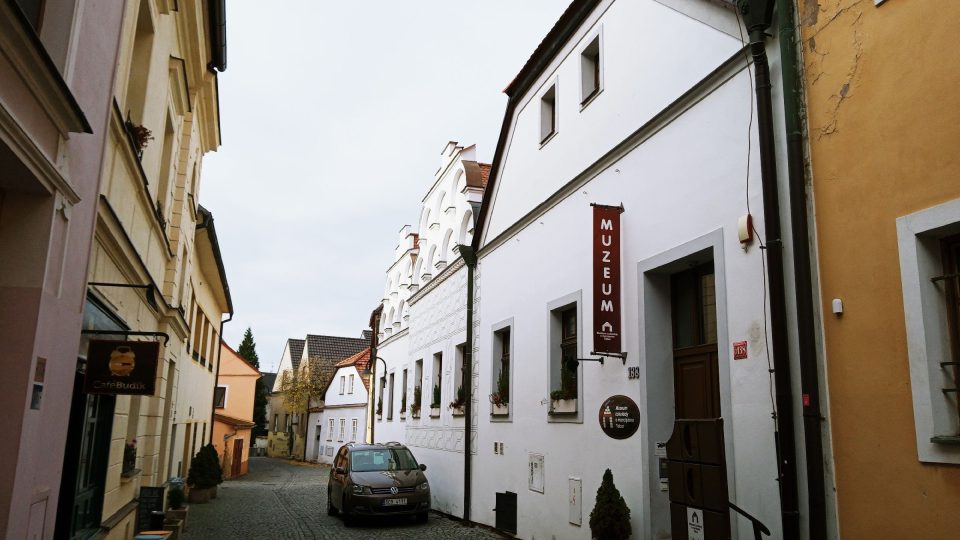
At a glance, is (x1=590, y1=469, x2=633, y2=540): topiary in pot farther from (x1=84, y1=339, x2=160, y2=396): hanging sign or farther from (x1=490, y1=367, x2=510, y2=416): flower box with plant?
(x1=84, y1=339, x2=160, y2=396): hanging sign

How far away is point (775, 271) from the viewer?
6367 millimetres

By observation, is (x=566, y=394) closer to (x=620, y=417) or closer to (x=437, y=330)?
(x=620, y=417)

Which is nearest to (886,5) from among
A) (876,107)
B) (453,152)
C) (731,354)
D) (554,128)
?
(876,107)

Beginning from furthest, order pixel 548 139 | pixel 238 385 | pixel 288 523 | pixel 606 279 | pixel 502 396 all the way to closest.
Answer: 1. pixel 238 385
2. pixel 288 523
3. pixel 502 396
4. pixel 548 139
5. pixel 606 279

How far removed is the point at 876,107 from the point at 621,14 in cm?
532

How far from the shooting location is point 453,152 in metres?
19.7

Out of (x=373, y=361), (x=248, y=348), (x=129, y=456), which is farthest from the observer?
(x=248, y=348)

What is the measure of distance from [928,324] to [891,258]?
568 millimetres

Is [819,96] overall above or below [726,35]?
below

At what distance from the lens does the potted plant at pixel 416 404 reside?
20812mm

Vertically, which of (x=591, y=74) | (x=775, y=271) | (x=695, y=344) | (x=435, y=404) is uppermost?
(x=591, y=74)

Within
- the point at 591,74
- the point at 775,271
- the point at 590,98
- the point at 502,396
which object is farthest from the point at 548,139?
the point at 775,271

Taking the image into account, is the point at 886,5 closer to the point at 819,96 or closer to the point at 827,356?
the point at 819,96

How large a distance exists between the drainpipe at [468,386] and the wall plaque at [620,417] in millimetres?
6811
